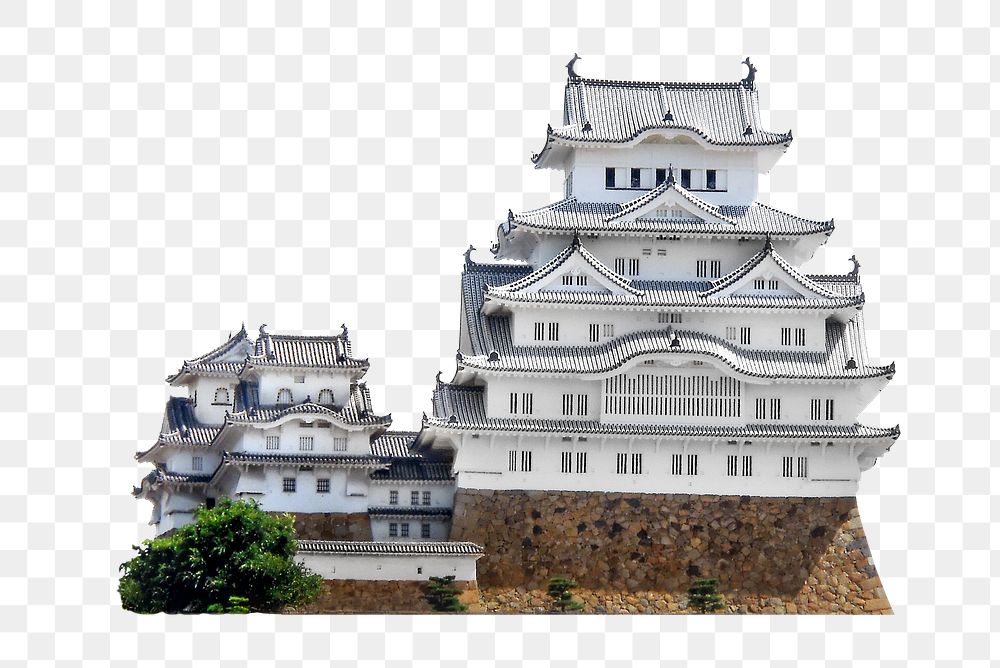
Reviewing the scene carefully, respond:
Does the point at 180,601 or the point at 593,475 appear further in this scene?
the point at 593,475

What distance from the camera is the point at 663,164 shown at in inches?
2554

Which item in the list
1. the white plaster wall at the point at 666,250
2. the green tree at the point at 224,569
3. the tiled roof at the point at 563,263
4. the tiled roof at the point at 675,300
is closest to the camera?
the green tree at the point at 224,569

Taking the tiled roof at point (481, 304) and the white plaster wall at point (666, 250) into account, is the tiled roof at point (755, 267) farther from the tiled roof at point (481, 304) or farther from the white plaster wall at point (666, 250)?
the tiled roof at point (481, 304)

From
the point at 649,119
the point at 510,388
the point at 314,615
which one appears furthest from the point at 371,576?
the point at 649,119

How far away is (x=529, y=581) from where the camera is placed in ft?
197

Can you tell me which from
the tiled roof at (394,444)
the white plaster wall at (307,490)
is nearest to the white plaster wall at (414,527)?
the white plaster wall at (307,490)

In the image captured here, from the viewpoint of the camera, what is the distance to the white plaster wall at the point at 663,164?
64.5 meters

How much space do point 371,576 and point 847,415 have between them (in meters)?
13.7

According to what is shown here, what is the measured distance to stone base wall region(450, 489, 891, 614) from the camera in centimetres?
6031

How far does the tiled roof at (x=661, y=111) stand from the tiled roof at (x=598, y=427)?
8300 mm

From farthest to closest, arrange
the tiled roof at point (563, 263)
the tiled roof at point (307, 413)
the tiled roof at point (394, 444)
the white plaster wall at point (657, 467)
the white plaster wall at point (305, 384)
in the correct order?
the tiled roof at point (394, 444), the white plaster wall at point (305, 384), the tiled roof at point (307, 413), the tiled roof at point (563, 263), the white plaster wall at point (657, 467)

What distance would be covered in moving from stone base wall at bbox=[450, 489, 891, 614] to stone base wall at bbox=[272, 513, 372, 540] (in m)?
2.84

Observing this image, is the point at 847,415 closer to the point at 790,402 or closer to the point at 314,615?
the point at 790,402

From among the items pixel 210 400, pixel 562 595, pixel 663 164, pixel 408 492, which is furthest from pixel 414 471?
pixel 663 164
